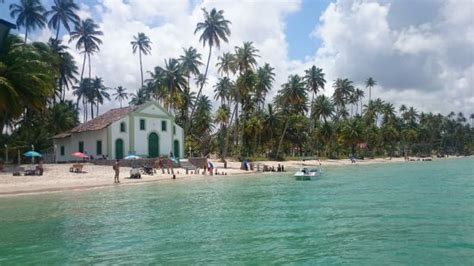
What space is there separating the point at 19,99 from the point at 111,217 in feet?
97.5

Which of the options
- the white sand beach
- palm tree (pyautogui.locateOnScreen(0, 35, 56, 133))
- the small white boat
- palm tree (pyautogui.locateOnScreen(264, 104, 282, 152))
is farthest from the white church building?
palm tree (pyautogui.locateOnScreen(264, 104, 282, 152))

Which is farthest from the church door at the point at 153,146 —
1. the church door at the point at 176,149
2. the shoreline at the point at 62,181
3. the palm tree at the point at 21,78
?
the palm tree at the point at 21,78

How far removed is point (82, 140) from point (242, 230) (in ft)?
159

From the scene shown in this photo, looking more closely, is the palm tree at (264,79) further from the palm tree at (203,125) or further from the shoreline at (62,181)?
the shoreline at (62,181)

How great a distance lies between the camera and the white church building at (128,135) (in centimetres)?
5600

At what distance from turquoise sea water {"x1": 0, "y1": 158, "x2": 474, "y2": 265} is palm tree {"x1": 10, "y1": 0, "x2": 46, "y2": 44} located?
5302cm

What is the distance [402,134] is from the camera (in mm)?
142375

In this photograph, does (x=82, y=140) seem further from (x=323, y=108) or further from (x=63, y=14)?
(x=323, y=108)

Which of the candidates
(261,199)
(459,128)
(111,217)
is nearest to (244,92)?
(261,199)

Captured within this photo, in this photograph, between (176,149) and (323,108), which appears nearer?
(176,149)

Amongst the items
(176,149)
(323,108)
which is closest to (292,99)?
(323,108)

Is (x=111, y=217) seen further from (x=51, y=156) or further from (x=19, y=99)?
(x=51, y=156)

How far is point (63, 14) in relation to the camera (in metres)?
76.9

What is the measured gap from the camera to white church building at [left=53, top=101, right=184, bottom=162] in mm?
56000
